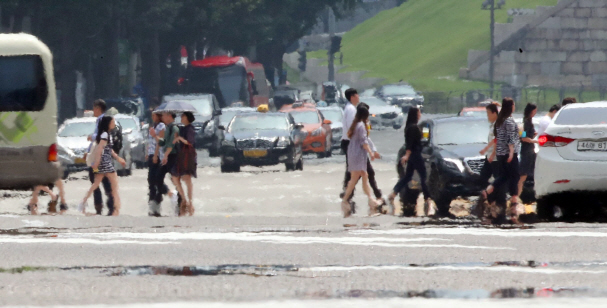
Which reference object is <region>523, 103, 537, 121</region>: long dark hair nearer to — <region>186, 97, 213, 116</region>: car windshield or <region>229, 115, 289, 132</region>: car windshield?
<region>229, 115, 289, 132</region>: car windshield

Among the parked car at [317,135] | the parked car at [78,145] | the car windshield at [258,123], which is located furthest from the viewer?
the parked car at [317,135]

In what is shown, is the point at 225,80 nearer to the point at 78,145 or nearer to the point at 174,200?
the point at 78,145

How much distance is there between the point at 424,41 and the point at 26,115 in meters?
105

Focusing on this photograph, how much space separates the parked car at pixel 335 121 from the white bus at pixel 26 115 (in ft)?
63.3

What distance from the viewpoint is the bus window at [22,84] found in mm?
19031

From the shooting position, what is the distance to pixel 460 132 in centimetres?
1933

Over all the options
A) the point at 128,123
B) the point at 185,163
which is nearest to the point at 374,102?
the point at 128,123

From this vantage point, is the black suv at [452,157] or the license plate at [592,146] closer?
the license plate at [592,146]

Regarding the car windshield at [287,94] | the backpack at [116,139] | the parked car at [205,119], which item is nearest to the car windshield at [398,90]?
the car windshield at [287,94]

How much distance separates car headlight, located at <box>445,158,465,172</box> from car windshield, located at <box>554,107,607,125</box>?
2.99 m

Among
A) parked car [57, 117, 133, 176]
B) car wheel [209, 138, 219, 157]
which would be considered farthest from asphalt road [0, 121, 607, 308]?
car wheel [209, 138, 219, 157]

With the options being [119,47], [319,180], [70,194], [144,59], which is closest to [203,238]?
[70,194]

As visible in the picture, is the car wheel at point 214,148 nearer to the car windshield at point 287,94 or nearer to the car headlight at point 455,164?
the car headlight at point 455,164

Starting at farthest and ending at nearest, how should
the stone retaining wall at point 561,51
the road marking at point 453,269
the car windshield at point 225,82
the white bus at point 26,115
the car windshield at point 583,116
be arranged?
the stone retaining wall at point 561,51 < the car windshield at point 225,82 < the white bus at point 26,115 < the car windshield at point 583,116 < the road marking at point 453,269
